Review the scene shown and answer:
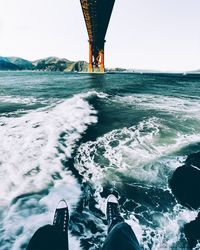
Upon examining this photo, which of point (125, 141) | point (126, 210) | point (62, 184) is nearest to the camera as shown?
point (126, 210)

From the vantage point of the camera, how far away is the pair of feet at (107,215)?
8.08ft

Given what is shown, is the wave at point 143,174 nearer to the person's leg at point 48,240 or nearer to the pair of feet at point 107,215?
the pair of feet at point 107,215

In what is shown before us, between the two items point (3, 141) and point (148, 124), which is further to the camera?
point (148, 124)

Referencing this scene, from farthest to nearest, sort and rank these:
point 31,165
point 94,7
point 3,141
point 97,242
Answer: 1. point 94,7
2. point 3,141
3. point 31,165
4. point 97,242

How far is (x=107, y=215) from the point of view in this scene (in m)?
2.71

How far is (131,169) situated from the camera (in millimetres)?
3816

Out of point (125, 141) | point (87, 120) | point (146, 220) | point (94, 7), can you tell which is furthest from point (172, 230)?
point (94, 7)

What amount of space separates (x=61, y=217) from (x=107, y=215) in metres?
0.65

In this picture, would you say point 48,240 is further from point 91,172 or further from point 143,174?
point 143,174

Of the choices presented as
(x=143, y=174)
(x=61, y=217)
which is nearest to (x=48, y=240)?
(x=61, y=217)

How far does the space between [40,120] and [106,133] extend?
2.36 meters

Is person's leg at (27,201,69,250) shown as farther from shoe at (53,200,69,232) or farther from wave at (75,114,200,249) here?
wave at (75,114,200,249)

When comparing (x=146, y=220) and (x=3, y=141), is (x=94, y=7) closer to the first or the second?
(x=3, y=141)

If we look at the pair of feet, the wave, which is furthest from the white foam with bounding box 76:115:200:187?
the pair of feet
